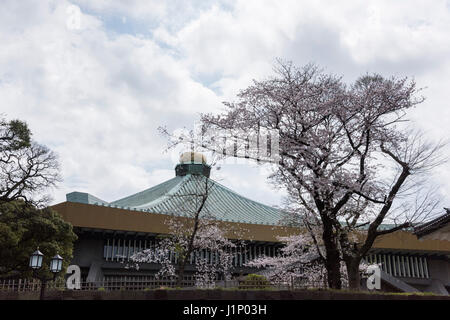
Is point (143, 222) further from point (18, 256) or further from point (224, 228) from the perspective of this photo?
point (18, 256)

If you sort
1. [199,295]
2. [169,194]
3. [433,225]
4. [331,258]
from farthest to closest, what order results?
[169,194] < [331,258] < [433,225] < [199,295]

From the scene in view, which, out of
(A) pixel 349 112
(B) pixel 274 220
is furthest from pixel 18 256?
(B) pixel 274 220

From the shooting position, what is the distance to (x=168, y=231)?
29125 mm

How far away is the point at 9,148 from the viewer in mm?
19344

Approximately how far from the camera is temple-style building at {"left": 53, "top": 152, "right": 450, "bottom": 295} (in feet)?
91.4

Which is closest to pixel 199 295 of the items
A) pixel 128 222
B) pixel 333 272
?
pixel 333 272

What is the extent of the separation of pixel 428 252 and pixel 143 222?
2655 centimetres

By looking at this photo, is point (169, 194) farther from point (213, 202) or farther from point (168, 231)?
point (168, 231)

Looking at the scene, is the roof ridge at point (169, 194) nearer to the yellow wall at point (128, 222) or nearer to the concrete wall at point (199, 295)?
the yellow wall at point (128, 222)

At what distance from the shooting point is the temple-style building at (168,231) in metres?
27.8

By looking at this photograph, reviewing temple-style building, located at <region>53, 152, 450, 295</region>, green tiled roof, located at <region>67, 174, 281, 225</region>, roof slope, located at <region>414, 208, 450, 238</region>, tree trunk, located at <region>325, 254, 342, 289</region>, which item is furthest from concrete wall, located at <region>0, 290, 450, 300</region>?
green tiled roof, located at <region>67, 174, 281, 225</region>

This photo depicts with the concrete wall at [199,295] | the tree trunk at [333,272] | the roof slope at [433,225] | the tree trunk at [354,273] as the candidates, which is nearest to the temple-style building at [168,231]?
the tree trunk at [333,272]

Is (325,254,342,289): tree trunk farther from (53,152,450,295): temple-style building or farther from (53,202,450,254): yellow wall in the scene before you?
(53,202,450,254): yellow wall
